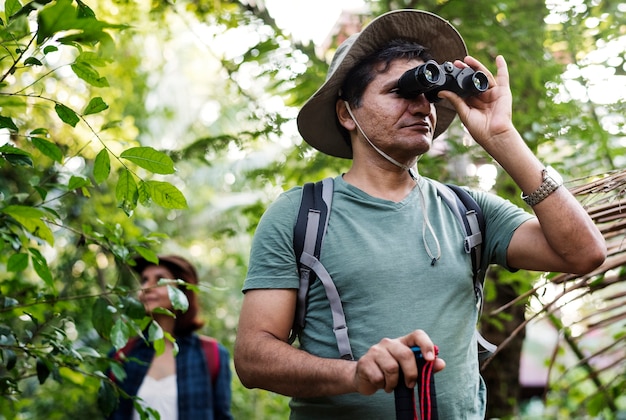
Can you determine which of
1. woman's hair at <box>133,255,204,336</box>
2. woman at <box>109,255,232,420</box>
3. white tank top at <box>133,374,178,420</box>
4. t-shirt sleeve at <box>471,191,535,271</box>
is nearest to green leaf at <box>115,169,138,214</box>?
t-shirt sleeve at <box>471,191,535,271</box>

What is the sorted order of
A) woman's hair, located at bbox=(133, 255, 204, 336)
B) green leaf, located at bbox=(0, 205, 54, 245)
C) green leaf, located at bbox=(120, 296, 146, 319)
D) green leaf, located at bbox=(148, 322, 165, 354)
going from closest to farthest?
green leaf, located at bbox=(0, 205, 54, 245)
green leaf, located at bbox=(148, 322, 165, 354)
green leaf, located at bbox=(120, 296, 146, 319)
woman's hair, located at bbox=(133, 255, 204, 336)

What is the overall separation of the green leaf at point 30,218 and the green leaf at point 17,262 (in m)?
0.09

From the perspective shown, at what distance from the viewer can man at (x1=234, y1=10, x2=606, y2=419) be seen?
1.96 metres

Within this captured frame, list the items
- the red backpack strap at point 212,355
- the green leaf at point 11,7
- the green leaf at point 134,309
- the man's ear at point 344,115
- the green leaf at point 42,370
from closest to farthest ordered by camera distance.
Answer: the green leaf at point 11,7 < the green leaf at point 42,370 < the green leaf at point 134,309 < the man's ear at point 344,115 < the red backpack strap at point 212,355

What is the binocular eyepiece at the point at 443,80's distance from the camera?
2.10 m

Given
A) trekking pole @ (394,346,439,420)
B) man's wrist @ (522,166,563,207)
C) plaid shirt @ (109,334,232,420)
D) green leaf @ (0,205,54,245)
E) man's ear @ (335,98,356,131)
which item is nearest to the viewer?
trekking pole @ (394,346,439,420)

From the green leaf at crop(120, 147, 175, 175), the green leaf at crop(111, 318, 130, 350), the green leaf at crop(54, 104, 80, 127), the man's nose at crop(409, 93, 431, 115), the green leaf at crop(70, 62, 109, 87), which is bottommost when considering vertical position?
the green leaf at crop(111, 318, 130, 350)

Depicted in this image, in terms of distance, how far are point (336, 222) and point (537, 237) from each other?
1.99 ft

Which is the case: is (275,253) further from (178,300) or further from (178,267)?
(178,267)

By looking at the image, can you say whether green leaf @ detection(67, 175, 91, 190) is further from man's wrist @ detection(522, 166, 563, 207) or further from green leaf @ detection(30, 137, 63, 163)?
man's wrist @ detection(522, 166, 563, 207)

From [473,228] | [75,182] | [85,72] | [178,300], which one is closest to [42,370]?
[178,300]

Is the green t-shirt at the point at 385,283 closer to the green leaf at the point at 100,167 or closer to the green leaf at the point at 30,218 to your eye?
the green leaf at the point at 100,167

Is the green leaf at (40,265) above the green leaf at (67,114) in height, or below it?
below

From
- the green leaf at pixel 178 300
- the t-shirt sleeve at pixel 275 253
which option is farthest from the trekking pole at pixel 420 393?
the green leaf at pixel 178 300
